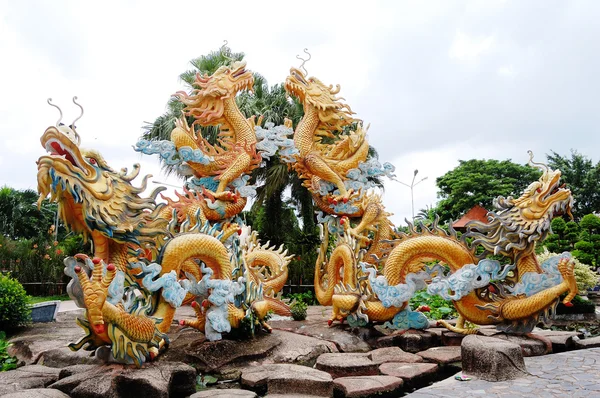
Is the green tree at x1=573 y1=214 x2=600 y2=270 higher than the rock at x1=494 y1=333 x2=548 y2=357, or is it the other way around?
the green tree at x1=573 y1=214 x2=600 y2=270

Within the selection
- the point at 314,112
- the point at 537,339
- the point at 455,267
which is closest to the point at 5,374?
the point at 455,267

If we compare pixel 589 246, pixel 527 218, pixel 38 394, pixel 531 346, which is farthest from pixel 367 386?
pixel 589 246

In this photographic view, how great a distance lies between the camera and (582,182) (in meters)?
24.9

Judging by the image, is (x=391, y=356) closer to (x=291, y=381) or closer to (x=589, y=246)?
(x=291, y=381)

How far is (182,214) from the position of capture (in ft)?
29.9

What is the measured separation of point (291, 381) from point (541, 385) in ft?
8.08

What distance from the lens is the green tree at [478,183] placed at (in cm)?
2317

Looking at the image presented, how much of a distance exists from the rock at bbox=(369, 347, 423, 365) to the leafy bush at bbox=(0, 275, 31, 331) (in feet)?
19.9

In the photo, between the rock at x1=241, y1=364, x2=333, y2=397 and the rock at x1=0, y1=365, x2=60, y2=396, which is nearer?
the rock at x1=0, y1=365, x2=60, y2=396

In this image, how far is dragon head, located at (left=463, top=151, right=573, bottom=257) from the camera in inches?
266

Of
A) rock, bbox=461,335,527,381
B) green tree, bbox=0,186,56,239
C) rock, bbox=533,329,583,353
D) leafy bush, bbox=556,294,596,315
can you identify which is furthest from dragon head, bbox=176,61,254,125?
green tree, bbox=0,186,56,239

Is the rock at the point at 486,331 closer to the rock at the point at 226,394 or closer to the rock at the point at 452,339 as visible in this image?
the rock at the point at 452,339

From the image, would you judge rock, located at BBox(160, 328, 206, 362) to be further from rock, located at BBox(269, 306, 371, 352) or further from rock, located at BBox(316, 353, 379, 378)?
rock, located at BBox(316, 353, 379, 378)

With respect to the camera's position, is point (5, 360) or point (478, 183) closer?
point (5, 360)
